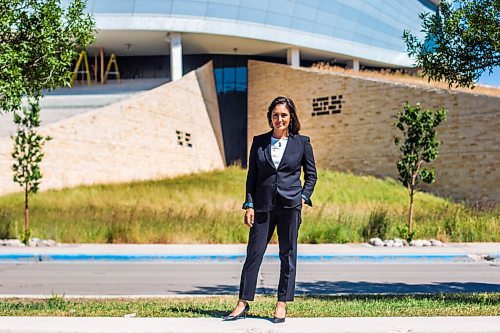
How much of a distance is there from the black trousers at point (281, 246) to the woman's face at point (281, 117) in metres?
0.73

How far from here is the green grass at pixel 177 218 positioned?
1822cm

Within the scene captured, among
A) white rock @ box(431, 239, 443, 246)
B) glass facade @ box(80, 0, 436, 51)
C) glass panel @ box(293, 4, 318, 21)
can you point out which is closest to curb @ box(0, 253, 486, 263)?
white rock @ box(431, 239, 443, 246)

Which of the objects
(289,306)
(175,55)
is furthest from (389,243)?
(175,55)

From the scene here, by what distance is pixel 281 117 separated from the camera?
6.32 meters

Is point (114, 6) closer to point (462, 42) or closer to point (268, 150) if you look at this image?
point (462, 42)

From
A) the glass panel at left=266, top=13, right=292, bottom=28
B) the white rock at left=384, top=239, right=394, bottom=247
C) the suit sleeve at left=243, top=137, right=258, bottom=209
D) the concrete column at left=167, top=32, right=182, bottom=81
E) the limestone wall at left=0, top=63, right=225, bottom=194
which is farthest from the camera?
the glass panel at left=266, top=13, right=292, bottom=28

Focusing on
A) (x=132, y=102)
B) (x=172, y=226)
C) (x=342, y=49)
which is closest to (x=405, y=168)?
(x=172, y=226)

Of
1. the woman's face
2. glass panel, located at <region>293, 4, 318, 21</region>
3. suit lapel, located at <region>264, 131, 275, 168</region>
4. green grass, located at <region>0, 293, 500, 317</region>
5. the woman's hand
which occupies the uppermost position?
glass panel, located at <region>293, 4, 318, 21</region>

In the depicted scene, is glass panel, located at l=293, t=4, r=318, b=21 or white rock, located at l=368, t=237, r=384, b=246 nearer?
white rock, located at l=368, t=237, r=384, b=246

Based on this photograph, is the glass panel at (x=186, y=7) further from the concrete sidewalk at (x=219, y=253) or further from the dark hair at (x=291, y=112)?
the dark hair at (x=291, y=112)

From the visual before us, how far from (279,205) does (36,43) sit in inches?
167

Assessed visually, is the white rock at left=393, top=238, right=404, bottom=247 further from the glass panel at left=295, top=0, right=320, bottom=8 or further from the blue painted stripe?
the glass panel at left=295, top=0, right=320, bottom=8

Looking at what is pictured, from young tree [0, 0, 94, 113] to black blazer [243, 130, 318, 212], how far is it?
324cm

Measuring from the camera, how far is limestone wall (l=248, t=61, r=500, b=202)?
29.7 metres
